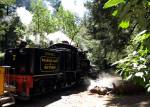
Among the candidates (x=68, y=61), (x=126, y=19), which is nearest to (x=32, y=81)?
(x=68, y=61)

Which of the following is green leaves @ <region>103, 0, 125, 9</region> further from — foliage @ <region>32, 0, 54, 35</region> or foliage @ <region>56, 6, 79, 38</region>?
foliage @ <region>56, 6, 79, 38</region>

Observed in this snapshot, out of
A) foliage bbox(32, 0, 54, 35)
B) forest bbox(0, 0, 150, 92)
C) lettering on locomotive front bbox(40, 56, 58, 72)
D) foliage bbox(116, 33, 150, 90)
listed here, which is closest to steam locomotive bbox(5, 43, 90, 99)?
lettering on locomotive front bbox(40, 56, 58, 72)

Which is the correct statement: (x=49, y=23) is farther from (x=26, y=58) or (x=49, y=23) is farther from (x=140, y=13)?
(x=140, y=13)

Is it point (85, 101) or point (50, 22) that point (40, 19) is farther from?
point (85, 101)

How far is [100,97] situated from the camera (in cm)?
1755

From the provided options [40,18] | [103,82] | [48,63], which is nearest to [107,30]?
[103,82]

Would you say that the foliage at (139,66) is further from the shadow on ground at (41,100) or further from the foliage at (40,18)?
the foliage at (40,18)

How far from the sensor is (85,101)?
1605cm

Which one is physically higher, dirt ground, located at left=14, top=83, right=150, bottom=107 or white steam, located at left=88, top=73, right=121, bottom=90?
white steam, located at left=88, top=73, right=121, bottom=90

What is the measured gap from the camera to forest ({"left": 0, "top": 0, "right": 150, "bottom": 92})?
56.0 inches

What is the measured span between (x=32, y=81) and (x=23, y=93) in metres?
0.67

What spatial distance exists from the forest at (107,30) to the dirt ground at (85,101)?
2.58 m

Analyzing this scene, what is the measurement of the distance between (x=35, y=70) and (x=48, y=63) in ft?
5.66

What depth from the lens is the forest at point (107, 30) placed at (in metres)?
1.42
